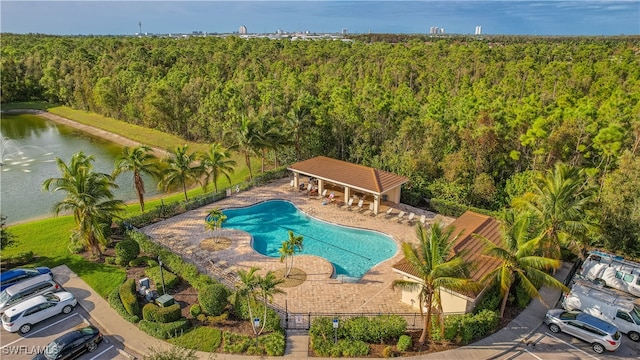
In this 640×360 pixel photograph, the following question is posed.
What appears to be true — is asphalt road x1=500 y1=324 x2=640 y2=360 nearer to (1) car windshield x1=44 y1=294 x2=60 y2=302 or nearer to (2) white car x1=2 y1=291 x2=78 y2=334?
(2) white car x1=2 y1=291 x2=78 y2=334

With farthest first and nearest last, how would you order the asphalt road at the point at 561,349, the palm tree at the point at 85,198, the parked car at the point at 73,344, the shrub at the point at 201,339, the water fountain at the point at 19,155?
the water fountain at the point at 19,155
the palm tree at the point at 85,198
the shrub at the point at 201,339
the asphalt road at the point at 561,349
the parked car at the point at 73,344

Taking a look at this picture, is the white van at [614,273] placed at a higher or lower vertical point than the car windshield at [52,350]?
higher

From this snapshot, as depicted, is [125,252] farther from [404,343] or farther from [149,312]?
[404,343]

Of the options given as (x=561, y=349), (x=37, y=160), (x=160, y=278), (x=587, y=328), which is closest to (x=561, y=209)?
(x=587, y=328)

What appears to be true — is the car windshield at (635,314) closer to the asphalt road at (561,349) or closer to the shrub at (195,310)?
the asphalt road at (561,349)

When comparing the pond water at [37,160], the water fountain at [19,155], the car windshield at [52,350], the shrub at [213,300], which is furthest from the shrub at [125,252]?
the water fountain at [19,155]
